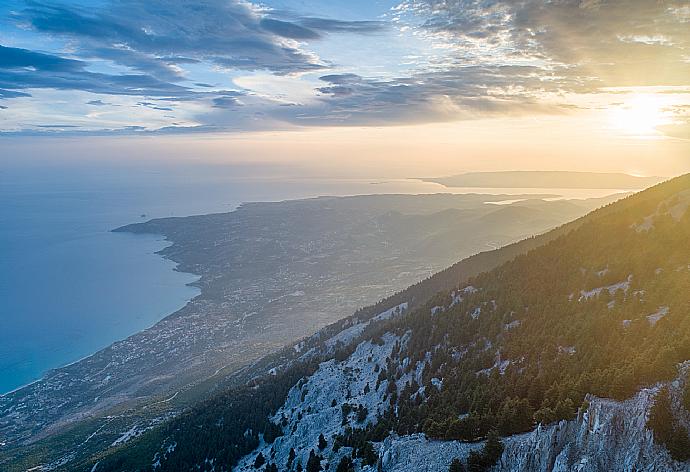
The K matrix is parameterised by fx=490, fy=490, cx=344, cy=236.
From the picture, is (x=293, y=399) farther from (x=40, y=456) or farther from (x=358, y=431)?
(x=40, y=456)

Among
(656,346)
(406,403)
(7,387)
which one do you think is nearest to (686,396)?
(656,346)

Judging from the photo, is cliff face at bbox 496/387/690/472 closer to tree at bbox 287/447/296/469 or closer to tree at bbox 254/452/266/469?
tree at bbox 287/447/296/469

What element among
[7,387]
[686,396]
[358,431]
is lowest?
[7,387]

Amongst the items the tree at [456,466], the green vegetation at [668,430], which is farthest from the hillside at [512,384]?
the tree at [456,466]

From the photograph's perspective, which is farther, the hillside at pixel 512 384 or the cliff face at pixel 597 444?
the hillside at pixel 512 384

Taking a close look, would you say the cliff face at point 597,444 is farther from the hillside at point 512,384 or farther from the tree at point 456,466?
the tree at point 456,466

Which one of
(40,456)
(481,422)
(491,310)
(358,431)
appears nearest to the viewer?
(481,422)

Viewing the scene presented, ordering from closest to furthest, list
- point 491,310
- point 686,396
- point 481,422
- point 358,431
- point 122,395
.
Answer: point 686,396, point 481,422, point 358,431, point 491,310, point 122,395

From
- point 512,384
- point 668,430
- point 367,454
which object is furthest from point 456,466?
point 668,430

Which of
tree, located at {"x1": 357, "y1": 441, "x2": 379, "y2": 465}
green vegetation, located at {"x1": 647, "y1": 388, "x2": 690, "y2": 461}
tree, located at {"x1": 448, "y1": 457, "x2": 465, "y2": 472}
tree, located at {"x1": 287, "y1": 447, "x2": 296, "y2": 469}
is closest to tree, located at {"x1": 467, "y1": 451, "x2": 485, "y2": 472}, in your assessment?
tree, located at {"x1": 448, "y1": 457, "x2": 465, "y2": 472}
